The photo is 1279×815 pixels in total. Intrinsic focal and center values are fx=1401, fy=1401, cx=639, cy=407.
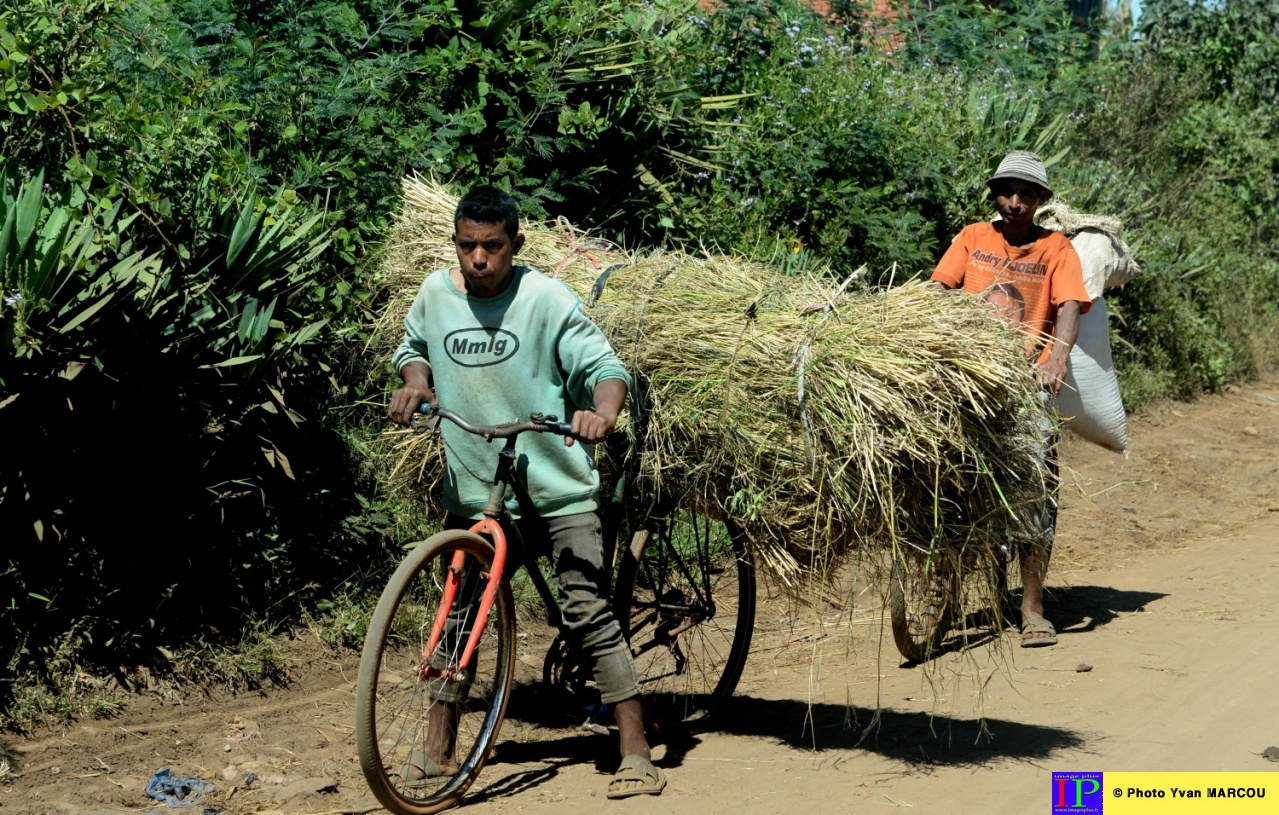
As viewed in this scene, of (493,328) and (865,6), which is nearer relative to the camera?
(493,328)

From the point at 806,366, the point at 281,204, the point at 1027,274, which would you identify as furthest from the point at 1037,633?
the point at 281,204

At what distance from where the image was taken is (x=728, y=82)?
9281mm

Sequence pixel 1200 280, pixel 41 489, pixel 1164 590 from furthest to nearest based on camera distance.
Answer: pixel 1200 280 → pixel 1164 590 → pixel 41 489

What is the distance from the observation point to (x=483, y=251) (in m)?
4.29

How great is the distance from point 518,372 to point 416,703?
1136mm

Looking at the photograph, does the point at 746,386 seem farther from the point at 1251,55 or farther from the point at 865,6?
the point at 1251,55

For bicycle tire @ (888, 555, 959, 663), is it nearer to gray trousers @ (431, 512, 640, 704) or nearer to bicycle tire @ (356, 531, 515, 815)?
gray trousers @ (431, 512, 640, 704)

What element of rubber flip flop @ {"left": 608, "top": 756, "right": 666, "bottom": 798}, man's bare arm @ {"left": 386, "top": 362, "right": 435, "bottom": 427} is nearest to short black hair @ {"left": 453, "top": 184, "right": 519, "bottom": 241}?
man's bare arm @ {"left": 386, "top": 362, "right": 435, "bottom": 427}

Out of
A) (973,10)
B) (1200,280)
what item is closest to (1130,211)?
(1200,280)

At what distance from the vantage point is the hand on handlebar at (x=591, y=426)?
4117mm

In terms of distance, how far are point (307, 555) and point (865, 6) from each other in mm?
7281

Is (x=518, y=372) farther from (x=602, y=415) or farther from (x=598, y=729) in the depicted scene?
(x=598, y=729)

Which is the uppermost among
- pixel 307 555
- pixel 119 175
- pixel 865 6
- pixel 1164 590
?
pixel 865 6

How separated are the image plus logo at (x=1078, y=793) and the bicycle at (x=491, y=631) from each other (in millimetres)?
1254
